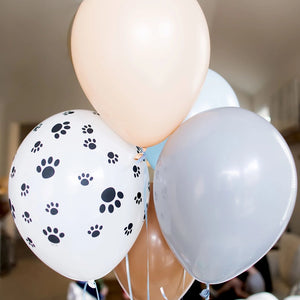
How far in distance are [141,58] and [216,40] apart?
2.09 meters

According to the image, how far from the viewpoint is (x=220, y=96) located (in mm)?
955

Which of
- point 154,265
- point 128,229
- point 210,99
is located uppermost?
point 210,99

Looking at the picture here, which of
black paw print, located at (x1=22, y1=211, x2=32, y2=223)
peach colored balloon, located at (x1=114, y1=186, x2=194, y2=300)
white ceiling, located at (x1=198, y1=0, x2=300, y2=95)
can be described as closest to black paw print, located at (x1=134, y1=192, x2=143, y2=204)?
peach colored balloon, located at (x1=114, y1=186, x2=194, y2=300)

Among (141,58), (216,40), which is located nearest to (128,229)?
(141,58)

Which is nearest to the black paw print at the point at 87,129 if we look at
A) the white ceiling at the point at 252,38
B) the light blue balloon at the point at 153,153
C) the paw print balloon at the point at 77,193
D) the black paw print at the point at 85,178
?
the paw print balloon at the point at 77,193

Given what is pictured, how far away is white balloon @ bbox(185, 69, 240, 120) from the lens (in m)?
0.92

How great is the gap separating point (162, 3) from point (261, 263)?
1978mm

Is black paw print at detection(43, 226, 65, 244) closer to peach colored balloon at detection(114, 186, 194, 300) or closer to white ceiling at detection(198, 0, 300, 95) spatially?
peach colored balloon at detection(114, 186, 194, 300)

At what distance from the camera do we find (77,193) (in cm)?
72

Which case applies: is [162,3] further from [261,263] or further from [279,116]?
[279,116]

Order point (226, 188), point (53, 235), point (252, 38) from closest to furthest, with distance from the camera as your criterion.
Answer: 1. point (226, 188)
2. point (53, 235)
3. point (252, 38)

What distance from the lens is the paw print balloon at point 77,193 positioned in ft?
2.36

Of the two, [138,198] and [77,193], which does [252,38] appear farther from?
[77,193]

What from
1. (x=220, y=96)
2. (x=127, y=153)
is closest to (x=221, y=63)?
(x=220, y=96)
